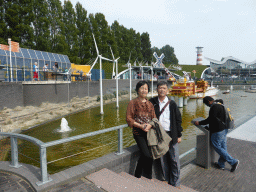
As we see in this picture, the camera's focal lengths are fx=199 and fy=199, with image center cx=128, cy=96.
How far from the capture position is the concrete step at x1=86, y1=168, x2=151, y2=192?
2.97 metres

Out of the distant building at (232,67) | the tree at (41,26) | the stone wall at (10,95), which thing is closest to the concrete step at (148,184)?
the stone wall at (10,95)

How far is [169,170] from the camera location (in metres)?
3.99

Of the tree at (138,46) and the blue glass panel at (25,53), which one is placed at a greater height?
the tree at (138,46)

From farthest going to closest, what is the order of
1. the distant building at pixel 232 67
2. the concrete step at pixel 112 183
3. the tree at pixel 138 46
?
the distant building at pixel 232 67 → the tree at pixel 138 46 → the concrete step at pixel 112 183

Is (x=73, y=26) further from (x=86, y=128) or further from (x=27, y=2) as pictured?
(x=86, y=128)

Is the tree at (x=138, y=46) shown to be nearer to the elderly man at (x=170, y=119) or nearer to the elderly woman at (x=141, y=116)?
the elderly man at (x=170, y=119)

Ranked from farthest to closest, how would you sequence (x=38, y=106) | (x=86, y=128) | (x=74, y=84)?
(x=74, y=84)
(x=38, y=106)
(x=86, y=128)

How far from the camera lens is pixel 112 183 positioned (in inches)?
121

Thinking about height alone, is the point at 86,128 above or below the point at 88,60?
below

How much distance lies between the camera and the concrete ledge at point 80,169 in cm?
306

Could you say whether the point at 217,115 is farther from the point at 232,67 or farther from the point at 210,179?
the point at 232,67

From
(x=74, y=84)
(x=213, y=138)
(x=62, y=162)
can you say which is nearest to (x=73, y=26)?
(x=74, y=84)

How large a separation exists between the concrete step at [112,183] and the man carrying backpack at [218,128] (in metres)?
2.40

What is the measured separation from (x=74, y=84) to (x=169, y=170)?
65.4 feet
